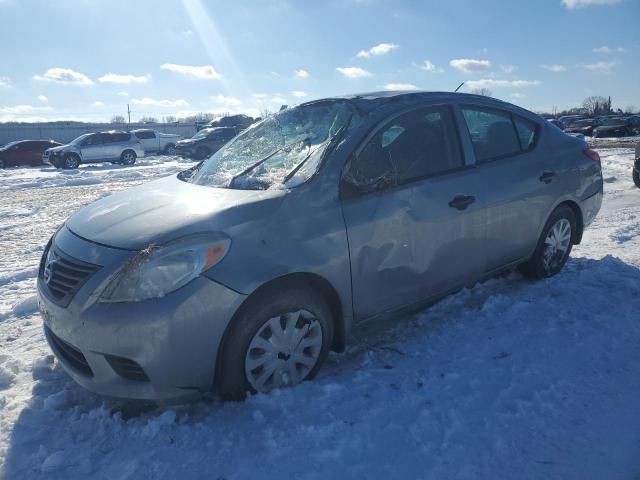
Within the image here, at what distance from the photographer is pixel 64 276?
2584 mm

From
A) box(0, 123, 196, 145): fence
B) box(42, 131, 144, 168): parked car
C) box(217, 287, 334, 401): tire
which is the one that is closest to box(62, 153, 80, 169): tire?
box(42, 131, 144, 168): parked car

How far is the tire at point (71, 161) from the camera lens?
2189cm

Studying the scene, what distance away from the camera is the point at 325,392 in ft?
8.81

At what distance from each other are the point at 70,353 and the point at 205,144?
23354mm

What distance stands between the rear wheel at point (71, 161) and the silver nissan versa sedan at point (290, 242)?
2101 centimetres

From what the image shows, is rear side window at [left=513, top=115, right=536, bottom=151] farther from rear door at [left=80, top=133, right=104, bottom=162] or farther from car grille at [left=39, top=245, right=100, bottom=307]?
rear door at [left=80, top=133, right=104, bottom=162]

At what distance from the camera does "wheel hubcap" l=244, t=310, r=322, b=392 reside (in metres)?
2.60

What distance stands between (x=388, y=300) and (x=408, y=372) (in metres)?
0.47

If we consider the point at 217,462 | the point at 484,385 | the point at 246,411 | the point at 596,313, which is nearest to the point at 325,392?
the point at 246,411

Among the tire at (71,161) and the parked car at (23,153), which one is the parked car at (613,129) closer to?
the tire at (71,161)

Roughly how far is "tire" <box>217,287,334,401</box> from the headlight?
330 millimetres

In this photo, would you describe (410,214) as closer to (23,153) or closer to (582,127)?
(23,153)

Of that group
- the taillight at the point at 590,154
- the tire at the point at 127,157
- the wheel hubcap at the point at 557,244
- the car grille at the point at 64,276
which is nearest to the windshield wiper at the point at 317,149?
the car grille at the point at 64,276

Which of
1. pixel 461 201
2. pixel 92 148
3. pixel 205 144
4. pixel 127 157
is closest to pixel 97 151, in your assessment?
pixel 92 148
